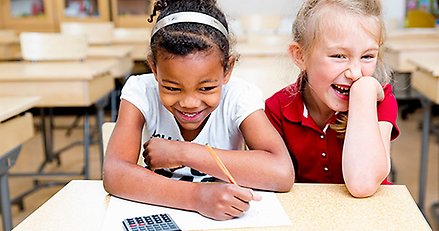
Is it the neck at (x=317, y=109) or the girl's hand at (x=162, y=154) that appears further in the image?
the neck at (x=317, y=109)

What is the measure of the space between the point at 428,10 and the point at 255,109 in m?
4.71

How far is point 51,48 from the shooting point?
2986 mm

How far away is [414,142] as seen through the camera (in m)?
3.88

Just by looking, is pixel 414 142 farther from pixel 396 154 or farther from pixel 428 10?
pixel 428 10

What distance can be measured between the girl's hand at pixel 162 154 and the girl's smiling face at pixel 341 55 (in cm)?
38

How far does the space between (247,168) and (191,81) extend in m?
0.20

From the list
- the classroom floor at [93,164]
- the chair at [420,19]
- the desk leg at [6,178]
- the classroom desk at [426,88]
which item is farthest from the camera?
the chair at [420,19]

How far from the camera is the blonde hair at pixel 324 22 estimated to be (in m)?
1.10

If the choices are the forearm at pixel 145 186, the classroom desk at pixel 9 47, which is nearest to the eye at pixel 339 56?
the forearm at pixel 145 186

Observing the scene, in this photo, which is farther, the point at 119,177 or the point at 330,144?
the point at 330,144

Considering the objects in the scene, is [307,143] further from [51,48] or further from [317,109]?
[51,48]

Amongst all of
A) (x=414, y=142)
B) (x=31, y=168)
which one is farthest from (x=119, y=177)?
(x=414, y=142)

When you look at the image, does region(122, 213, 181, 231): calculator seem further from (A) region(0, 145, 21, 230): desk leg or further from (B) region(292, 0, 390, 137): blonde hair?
(A) region(0, 145, 21, 230): desk leg

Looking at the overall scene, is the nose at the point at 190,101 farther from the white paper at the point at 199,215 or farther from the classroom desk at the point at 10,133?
the classroom desk at the point at 10,133
